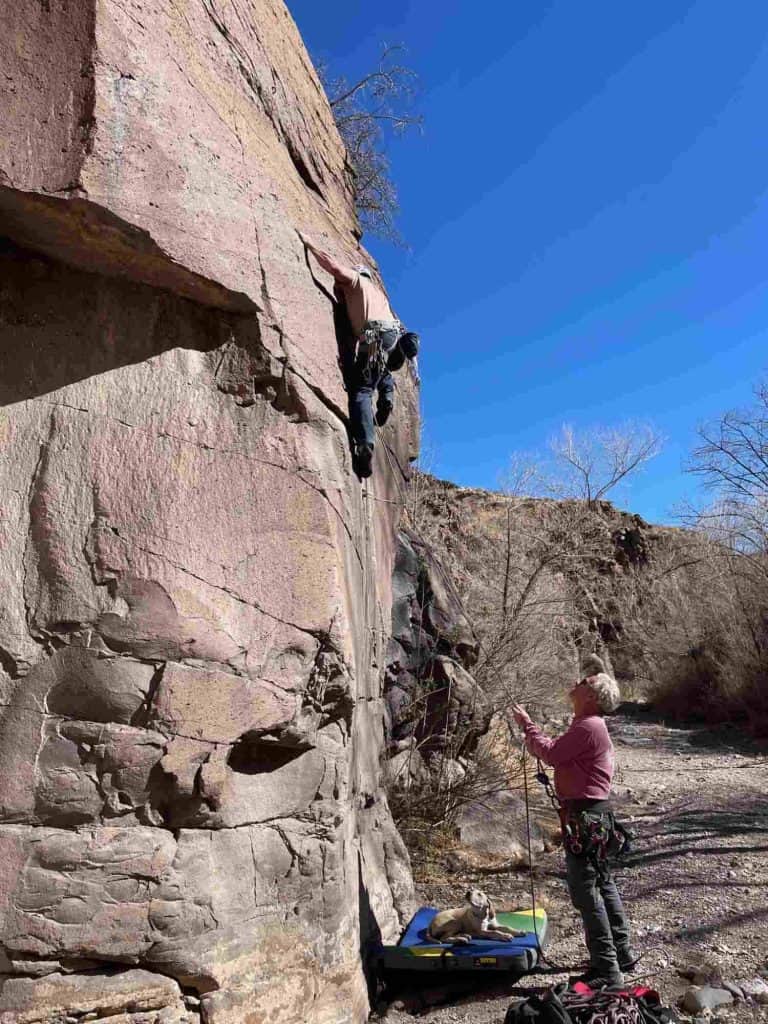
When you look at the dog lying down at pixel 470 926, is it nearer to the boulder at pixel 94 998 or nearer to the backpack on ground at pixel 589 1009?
the backpack on ground at pixel 589 1009

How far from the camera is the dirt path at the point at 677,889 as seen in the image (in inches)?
169

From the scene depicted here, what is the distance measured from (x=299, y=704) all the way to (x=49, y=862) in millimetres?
1196

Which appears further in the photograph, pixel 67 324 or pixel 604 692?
pixel 604 692

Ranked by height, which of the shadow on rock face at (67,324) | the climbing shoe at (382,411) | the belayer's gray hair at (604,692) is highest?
the climbing shoe at (382,411)

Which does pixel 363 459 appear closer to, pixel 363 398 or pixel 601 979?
pixel 363 398

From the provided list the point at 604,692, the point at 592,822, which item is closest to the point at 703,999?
the point at 592,822

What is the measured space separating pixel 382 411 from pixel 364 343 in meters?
0.57

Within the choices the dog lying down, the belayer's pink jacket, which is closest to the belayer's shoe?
the dog lying down

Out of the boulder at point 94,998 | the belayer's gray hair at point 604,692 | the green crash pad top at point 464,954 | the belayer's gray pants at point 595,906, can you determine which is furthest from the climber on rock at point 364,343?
the boulder at point 94,998

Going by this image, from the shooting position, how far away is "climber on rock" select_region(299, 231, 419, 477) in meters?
4.85

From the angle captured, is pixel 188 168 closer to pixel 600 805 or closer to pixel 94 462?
pixel 94 462

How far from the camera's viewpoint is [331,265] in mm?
4754

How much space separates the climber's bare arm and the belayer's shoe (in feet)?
12.4

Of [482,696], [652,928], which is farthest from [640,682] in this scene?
[652,928]
